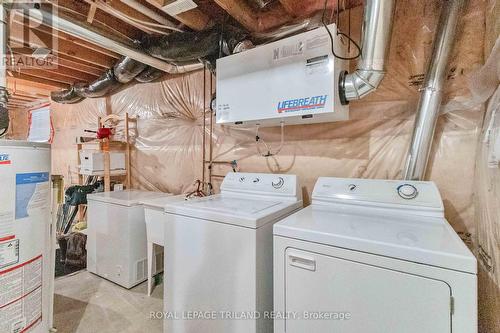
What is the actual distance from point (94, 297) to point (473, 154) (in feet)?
10.2

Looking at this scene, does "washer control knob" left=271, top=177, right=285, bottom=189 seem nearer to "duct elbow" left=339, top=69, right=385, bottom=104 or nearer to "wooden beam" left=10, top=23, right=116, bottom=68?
"duct elbow" left=339, top=69, right=385, bottom=104

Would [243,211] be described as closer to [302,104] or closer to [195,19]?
[302,104]

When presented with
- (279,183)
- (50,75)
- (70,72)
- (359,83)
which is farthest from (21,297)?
(50,75)

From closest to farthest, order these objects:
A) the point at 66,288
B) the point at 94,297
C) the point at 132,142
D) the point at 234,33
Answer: the point at 234,33 < the point at 94,297 < the point at 66,288 < the point at 132,142

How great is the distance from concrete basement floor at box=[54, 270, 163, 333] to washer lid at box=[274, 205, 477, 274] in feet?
4.76

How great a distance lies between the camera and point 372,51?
140 centimetres

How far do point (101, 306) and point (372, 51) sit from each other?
9.12 feet

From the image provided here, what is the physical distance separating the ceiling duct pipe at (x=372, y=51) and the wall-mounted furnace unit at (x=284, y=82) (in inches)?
3.6

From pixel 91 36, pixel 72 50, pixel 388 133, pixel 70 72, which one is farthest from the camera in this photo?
pixel 70 72

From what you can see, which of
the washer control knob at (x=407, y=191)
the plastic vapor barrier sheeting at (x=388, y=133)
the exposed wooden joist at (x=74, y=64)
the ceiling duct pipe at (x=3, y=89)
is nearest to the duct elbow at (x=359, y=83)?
the plastic vapor barrier sheeting at (x=388, y=133)

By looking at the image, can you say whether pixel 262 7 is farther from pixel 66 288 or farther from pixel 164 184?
pixel 66 288

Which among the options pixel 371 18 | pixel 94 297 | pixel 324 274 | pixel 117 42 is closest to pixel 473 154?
pixel 371 18

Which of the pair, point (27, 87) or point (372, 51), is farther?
point (27, 87)

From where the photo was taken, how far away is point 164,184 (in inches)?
116
